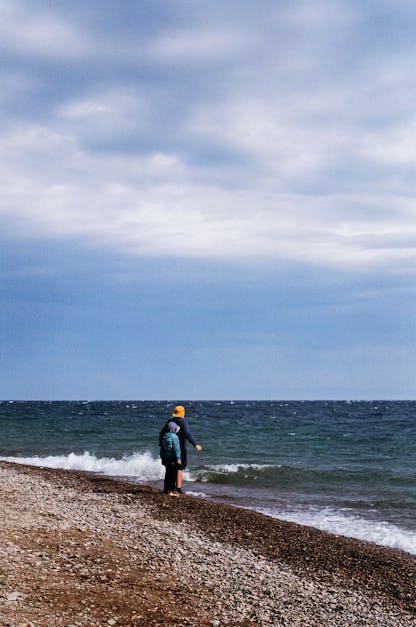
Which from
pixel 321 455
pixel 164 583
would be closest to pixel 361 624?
pixel 164 583

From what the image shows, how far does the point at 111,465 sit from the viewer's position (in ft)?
89.2

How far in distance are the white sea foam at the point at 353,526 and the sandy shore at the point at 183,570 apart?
3.20 ft

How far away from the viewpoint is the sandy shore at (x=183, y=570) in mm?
7312

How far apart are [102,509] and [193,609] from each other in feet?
21.0

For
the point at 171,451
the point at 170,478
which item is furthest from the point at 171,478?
the point at 171,451

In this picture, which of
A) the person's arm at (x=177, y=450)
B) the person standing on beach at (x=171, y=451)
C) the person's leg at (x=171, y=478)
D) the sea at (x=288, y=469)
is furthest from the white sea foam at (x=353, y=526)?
the person's arm at (x=177, y=450)

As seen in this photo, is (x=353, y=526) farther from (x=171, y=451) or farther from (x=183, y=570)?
(x=183, y=570)

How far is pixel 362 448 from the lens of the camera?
36562mm

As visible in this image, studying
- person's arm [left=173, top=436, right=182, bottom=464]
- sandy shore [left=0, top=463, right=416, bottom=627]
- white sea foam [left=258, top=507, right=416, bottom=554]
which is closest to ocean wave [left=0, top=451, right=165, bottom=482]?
person's arm [left=173, top=436, right=182, bottom=464]

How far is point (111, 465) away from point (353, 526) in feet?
48.1

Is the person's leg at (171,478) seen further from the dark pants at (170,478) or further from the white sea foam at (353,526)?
the white sea foam at (353,526)

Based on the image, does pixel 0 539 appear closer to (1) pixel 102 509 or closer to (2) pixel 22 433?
(1) pixel 102 509

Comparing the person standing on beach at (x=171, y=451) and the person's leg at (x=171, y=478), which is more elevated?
the person standing on beach at (x=171, y=451)

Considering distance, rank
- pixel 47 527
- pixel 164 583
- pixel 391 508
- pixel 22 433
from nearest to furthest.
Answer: pixel 164 583
pixel 47 527
pixel 391 508
pixel 22 433
